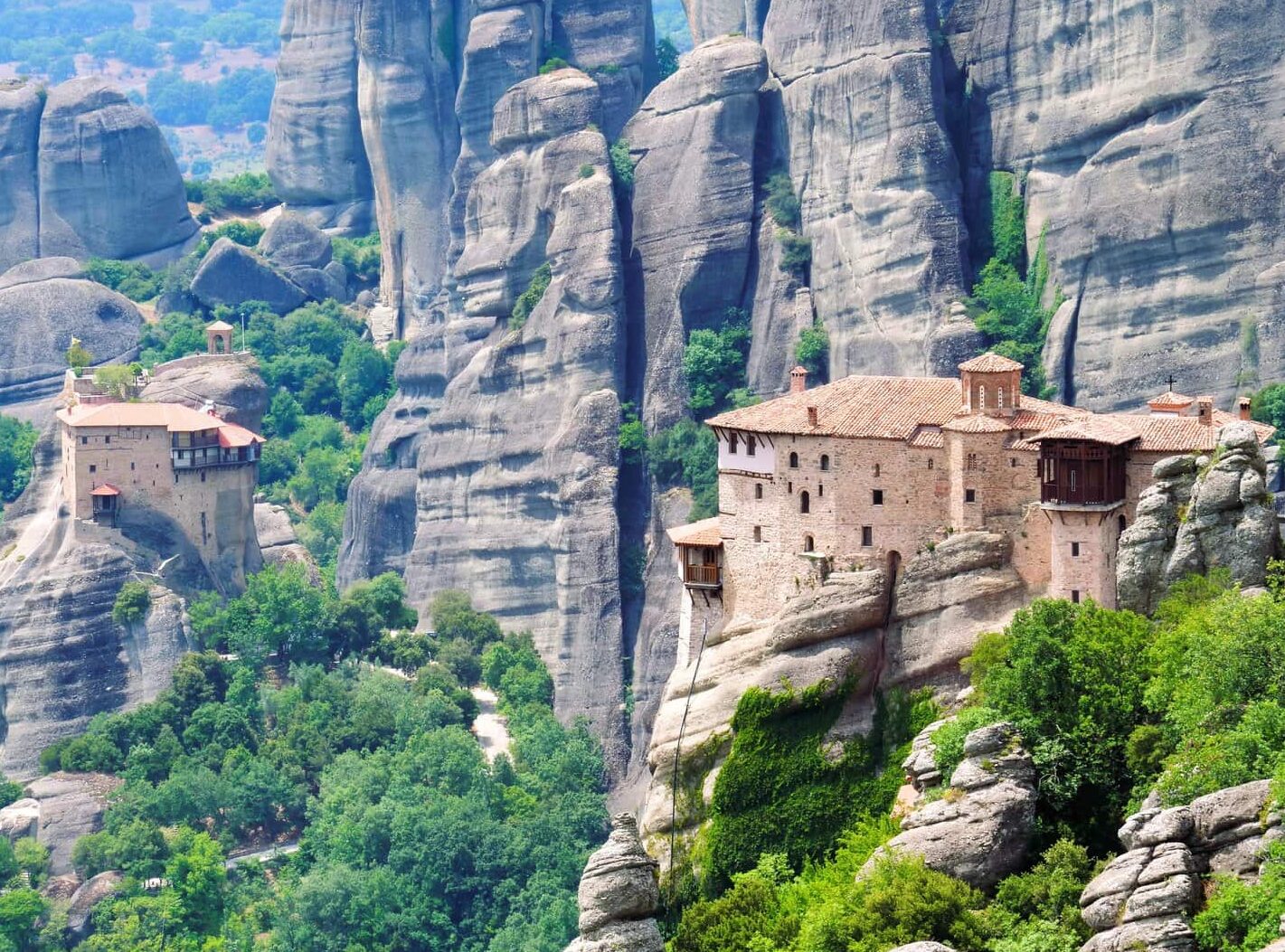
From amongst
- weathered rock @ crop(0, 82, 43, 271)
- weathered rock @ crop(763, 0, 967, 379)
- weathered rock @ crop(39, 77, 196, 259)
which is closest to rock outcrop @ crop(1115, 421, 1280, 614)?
weathered rock @ crop(763, 0, 967, 379)

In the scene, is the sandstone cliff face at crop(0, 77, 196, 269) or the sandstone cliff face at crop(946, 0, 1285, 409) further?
the sandstone cliff face at crop(0, 77, 196, 269)

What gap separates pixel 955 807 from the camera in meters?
58.2

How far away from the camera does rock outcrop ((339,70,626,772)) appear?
99875 mm

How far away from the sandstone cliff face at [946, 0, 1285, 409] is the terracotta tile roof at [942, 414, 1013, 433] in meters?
21.5

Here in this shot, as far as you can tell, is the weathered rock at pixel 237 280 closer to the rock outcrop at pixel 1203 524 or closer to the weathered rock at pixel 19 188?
the weathered rock at pixel 19 188

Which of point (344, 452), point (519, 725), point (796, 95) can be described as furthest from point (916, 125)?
point (344, 452)

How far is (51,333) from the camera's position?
12169 centimetres

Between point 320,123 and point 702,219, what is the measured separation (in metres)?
33.1

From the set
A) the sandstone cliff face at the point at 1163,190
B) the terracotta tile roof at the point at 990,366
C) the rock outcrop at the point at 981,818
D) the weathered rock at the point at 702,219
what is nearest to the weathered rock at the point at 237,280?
the weathered rock at the point at 702,219

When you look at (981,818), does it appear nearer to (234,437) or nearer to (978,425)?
(978,425)

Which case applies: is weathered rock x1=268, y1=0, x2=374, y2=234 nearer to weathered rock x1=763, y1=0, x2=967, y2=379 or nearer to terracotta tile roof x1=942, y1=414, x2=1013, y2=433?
weathered rock x1=763, y1=0, x2=967, y2=379

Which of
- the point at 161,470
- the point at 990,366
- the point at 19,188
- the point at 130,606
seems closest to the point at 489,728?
the point at 130,606

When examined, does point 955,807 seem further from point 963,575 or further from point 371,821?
point 371,821

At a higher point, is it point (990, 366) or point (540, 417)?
point (990, 366)
